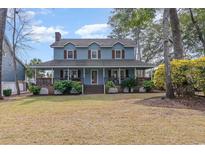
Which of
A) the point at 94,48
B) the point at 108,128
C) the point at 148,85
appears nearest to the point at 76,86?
the point at 148,85

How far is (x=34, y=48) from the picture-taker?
3177cm

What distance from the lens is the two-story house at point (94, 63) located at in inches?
1115

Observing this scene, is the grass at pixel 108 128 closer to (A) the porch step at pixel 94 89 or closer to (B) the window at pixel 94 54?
(A) the porch step at pixel 94 89

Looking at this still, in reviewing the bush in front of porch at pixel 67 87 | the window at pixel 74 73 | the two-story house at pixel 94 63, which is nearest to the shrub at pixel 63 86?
the bush in front of porch at pixel 67 87

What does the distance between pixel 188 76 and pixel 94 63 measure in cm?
1531

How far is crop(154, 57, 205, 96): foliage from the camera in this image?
1424 cm

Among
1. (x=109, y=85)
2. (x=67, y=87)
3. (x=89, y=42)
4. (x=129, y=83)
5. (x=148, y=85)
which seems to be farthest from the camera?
(x=89, y=42)

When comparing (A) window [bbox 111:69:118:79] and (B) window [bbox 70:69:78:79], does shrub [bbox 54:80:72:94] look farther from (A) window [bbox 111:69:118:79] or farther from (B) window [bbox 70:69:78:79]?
(A) window [bbox 111:69:118:79]

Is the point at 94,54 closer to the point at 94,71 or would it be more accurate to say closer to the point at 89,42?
the point at 89,42

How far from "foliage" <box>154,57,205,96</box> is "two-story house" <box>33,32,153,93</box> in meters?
13.1

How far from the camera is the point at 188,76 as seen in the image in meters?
14.8

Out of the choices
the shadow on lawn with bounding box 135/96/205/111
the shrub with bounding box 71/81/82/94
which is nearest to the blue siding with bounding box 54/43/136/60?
the shrub with bounding box 71/81/82/94

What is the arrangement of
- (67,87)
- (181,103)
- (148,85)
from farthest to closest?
(148,85)
(67,87)
(181,103)

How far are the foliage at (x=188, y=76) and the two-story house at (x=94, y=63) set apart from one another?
43.0 ft
